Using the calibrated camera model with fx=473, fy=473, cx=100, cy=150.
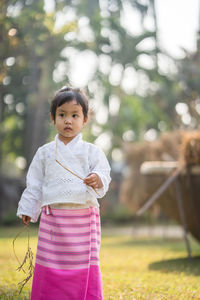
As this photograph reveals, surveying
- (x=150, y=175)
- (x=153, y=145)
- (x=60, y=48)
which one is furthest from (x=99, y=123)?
(x=150, y=175)

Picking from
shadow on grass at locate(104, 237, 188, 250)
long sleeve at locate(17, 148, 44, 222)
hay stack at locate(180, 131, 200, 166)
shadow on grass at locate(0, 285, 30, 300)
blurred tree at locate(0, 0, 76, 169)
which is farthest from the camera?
blurred tree at locate(0, 0, 76, 169)

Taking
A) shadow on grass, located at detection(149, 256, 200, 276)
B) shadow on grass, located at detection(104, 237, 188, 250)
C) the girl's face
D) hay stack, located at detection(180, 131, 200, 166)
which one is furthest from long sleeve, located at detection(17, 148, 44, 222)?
shadow on grass, located at detection(104, 237, 188, 250)

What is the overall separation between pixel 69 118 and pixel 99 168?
305mm

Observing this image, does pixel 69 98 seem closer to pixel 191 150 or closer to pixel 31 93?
pixel 191 150

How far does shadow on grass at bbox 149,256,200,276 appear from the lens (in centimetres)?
378

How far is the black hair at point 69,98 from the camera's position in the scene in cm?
250

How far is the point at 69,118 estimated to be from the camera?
8.12 feet

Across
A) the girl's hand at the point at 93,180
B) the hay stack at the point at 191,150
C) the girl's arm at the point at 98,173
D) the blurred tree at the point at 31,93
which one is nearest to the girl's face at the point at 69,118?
the girl's arm at the point at 98,173

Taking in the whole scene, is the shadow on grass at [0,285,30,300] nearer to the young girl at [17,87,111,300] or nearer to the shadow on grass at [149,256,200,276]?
the young girl at [17,87,111,300]

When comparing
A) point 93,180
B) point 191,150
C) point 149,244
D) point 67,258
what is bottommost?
point 149,244

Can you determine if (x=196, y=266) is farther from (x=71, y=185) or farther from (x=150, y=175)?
(x=71, y=185)

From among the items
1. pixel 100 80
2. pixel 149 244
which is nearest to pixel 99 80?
pixel 100 80

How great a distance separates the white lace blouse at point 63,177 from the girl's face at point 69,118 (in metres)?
0.06

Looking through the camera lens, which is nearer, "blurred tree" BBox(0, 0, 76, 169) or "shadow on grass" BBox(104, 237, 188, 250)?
"shadow on grass" BBox(104, 237, 188, 250)
